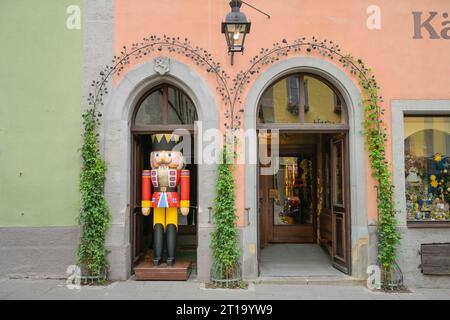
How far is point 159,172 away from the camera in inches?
271

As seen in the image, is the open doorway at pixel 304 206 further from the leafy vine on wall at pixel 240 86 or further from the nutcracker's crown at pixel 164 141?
the nutcracker's crown at pixel 164 141

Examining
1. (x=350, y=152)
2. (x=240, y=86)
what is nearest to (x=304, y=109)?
(x=350, y=152)

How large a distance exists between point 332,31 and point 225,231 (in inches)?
151

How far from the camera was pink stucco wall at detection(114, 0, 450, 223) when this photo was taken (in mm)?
6926

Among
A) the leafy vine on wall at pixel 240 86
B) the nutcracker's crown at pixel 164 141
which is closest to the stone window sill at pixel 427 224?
the leafy vine on wall at pixel 240 86

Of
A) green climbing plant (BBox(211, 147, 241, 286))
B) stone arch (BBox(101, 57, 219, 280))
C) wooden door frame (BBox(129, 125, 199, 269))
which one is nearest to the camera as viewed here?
green climbing plant (BBox(211, 147, 241, 286))

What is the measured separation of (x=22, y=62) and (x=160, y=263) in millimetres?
4220

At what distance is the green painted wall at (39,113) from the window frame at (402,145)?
5336 mm

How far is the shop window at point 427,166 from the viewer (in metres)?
7.14

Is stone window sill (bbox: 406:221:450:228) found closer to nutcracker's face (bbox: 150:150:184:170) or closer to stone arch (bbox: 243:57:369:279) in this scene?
stone arch (bbox: 243:57:369:279)

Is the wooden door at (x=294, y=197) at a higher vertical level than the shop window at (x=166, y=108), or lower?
lower

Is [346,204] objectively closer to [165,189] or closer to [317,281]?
[317,281]

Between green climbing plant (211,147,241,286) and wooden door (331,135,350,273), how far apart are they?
196 centimetres

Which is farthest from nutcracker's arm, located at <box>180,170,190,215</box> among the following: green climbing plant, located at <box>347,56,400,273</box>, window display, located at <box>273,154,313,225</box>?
window display, located at <box>273,154,313,225</box>
